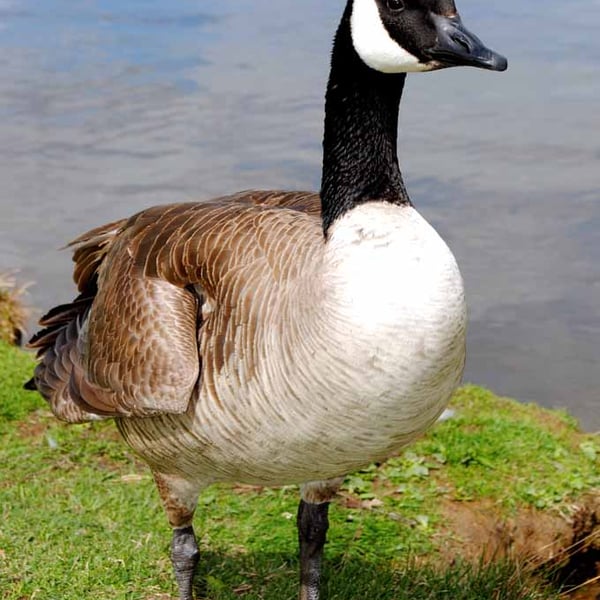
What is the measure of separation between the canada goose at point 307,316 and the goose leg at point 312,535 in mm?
113

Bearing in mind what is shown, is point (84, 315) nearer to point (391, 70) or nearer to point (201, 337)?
point (201, 337)

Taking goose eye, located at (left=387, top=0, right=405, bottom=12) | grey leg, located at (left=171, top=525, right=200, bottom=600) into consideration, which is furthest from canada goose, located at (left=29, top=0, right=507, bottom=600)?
grey leg, located at (left=171, top=525, right=200, bottom=600)

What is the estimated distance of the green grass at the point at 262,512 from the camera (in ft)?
16.3

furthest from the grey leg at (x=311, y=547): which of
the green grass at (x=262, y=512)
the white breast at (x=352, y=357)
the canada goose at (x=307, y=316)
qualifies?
the white breast at (x=352, y=357)

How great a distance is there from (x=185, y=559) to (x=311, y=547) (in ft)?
1.86

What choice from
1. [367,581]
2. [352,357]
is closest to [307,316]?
[352,357]

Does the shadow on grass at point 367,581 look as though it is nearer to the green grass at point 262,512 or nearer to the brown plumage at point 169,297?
the green grass at point 262,512

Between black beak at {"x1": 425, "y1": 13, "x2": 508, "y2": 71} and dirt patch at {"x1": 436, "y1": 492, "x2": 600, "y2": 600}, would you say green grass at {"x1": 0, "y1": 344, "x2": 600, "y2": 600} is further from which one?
black beak at {"x1": 425, "y1": 13, "x2": 508, "y2": 71}

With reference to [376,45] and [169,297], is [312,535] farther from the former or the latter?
[376,45]

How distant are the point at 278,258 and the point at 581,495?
114 inches

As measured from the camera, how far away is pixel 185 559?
465cm

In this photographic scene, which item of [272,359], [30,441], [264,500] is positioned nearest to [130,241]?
[272,359]

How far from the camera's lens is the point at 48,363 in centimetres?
504

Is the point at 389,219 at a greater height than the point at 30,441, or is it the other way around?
the point at 389,219
